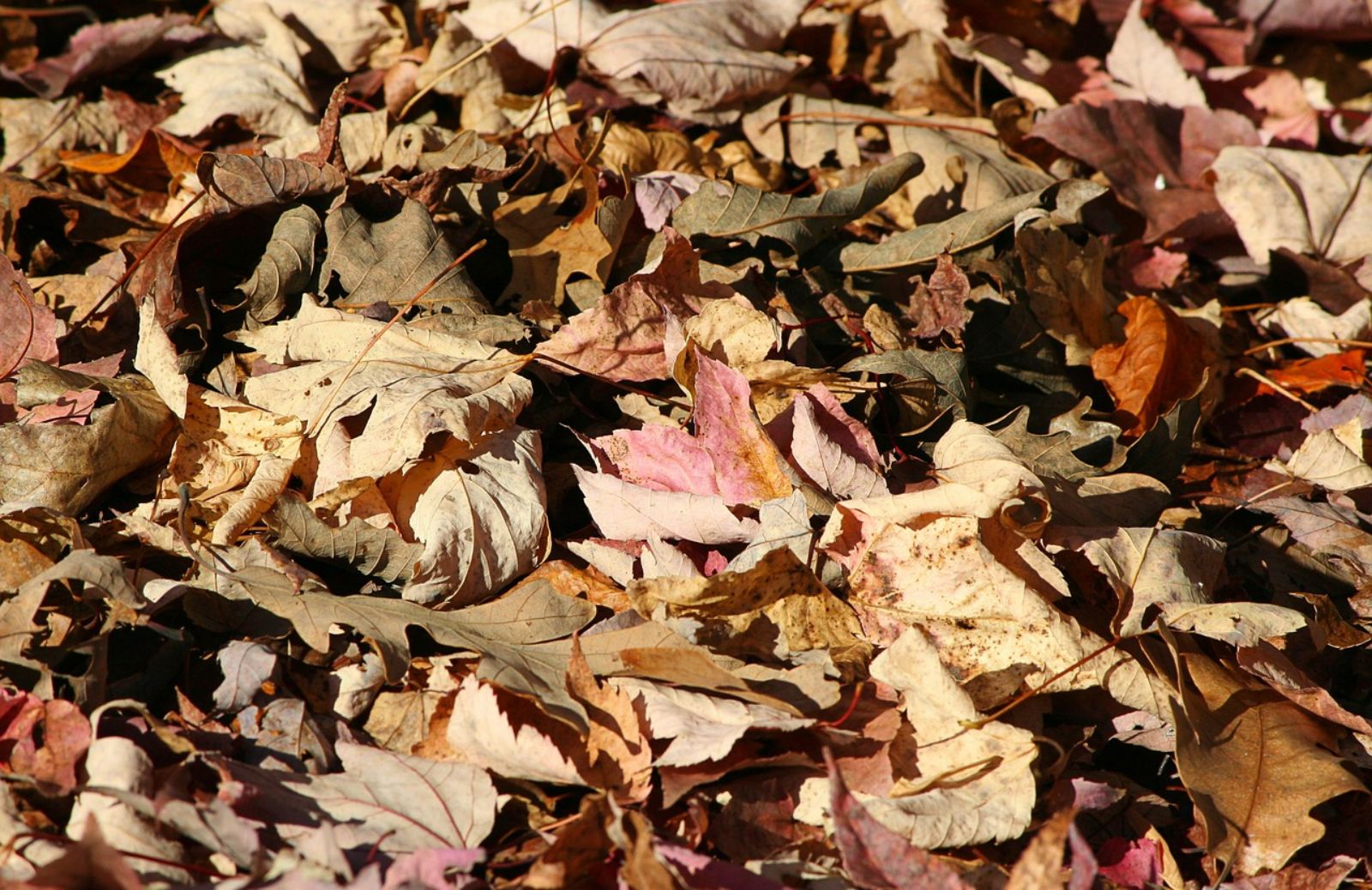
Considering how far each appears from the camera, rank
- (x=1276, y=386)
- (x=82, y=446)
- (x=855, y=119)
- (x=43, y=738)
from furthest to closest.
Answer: (x=855, y=119), (x=1276, y=386), (x=82, y=446), (x=43, y=738)

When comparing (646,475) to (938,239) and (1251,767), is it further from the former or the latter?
(1251,767)

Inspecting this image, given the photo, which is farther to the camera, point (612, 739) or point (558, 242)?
point (558, 242)

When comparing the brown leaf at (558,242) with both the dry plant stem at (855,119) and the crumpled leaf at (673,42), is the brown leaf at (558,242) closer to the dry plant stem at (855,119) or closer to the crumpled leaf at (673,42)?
the crumpled leaf at (673,42)

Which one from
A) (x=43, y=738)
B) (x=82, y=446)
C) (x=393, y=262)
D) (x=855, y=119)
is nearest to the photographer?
(x=43, y=738)

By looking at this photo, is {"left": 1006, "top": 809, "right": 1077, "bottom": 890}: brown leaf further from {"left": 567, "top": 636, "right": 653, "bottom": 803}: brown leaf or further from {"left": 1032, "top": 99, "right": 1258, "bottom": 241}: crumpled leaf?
{"left": 1032, "top": 99, "right": 1258, "bottom": 241}: crumpled leaf

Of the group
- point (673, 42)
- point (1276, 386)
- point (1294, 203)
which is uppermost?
point (673, 42)

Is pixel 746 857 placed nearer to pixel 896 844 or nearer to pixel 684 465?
pixel 896 844

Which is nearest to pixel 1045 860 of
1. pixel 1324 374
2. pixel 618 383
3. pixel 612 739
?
pixel 612 739

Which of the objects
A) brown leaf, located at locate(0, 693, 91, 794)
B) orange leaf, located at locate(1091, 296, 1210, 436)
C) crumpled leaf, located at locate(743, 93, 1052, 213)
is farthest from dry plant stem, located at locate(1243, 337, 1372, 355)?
brown leaf, located at locate(0, 693, 91, 794)

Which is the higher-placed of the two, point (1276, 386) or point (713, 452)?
point (713, 452)
